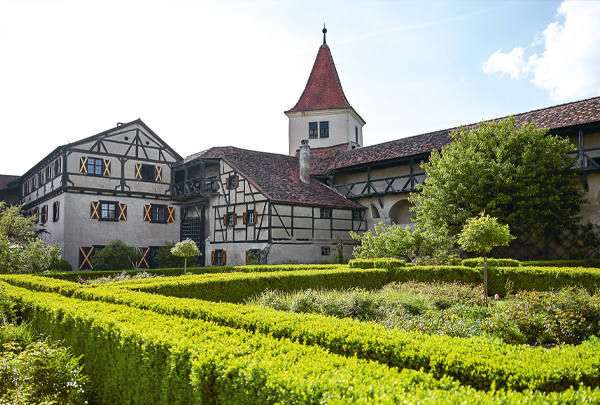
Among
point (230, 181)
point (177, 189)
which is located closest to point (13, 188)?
point (177, 189)

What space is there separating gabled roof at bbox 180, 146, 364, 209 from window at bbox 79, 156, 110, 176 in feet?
16.9

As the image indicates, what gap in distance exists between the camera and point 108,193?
27.6 m

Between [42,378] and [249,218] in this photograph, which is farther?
[249,218]

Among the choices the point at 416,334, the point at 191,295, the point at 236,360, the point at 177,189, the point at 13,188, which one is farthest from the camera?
the point at 13,188

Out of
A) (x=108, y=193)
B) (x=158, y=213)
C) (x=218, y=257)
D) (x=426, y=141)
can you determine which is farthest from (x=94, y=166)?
(x=426, y=141)

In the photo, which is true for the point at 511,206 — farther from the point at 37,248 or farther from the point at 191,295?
the point at 37,248

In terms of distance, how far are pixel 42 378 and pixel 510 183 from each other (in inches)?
751

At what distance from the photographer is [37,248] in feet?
54.4

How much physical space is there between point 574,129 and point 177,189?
79.1 feet

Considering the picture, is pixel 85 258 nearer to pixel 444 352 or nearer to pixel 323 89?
pixel 323 89

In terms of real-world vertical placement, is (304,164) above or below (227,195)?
above

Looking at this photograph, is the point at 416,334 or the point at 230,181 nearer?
the point at 416,334

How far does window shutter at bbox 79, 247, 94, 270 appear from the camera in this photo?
2592 cm

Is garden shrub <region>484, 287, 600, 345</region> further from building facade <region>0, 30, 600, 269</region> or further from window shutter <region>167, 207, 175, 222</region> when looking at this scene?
window shutter <region>167, 207, 175, 222</region>
